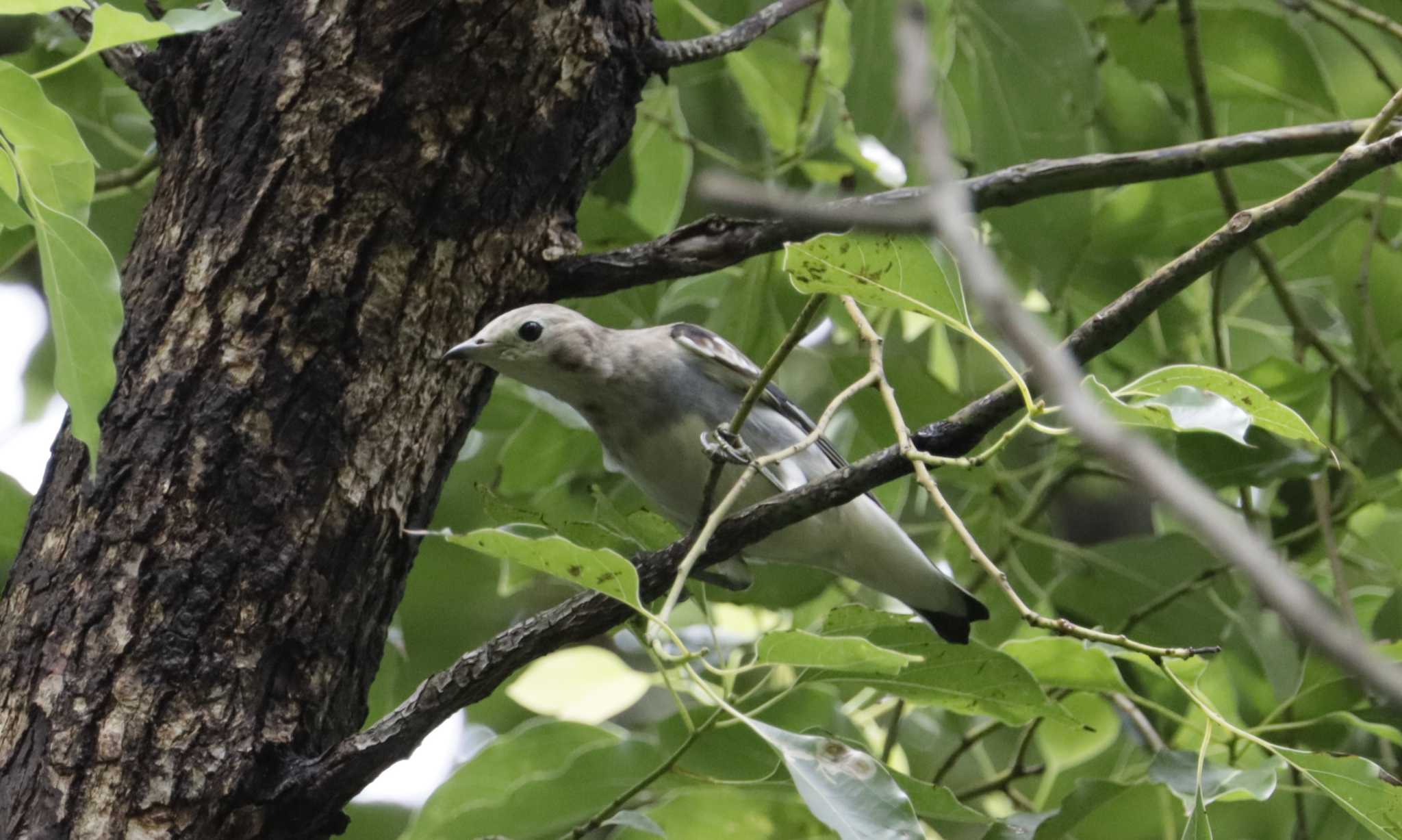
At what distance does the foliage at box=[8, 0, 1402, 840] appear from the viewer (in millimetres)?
2256

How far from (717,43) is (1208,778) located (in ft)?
5.16

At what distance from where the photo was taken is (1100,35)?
3537 millimetres

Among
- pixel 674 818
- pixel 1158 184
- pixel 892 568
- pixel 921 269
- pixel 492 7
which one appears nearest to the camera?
pixel 921 269

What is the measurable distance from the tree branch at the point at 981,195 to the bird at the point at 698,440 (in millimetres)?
770

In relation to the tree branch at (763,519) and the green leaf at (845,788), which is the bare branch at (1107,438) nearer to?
the tree branch at (763,519)

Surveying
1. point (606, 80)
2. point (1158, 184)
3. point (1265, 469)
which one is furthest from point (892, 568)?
point (606, 80)

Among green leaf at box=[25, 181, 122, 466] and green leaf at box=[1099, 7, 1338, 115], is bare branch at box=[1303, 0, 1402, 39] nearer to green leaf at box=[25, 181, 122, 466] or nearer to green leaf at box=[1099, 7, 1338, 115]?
green leaf at box=[1099, 7, 1338, 115]

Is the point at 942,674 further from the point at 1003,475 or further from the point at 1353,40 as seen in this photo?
the point at 1353,40

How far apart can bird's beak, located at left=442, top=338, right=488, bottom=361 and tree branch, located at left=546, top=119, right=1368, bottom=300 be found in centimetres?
18

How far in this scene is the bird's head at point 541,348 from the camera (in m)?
2.24

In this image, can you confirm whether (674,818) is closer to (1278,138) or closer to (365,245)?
(365,245)

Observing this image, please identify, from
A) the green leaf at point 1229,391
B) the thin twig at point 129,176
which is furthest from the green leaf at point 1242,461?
the thin twig at point 129,176

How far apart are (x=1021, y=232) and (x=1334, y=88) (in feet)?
3.17

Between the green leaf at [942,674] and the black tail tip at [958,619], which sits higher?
the green leaf at [942,674]
